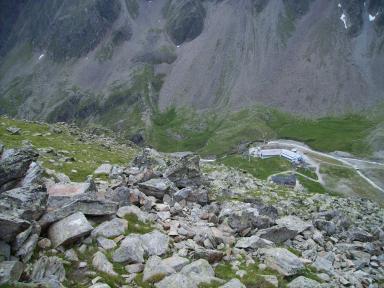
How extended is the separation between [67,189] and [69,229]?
661 centimetres

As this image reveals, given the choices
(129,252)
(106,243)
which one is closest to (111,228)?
(106,243)

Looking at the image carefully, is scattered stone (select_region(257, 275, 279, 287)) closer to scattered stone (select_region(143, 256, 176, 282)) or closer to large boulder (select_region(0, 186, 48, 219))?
scattered stone (select_region(143, 256, 176, 282))

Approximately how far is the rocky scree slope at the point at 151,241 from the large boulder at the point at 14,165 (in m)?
0.06

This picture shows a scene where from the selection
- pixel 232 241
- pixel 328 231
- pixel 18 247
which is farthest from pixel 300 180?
pixel 18 247

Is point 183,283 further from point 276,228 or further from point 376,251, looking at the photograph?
point 376,251

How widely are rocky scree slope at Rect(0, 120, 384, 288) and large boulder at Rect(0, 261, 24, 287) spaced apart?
43 mm

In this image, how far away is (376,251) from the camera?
3762 cm

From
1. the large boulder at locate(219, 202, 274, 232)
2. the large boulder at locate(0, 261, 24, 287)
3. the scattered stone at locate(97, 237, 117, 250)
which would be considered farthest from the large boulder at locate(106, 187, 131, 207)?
the large boulder at locate(0, 261, 24, 287)

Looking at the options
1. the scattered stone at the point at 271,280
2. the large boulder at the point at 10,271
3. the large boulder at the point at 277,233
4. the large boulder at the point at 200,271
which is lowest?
the large boulder at the point at 277,233

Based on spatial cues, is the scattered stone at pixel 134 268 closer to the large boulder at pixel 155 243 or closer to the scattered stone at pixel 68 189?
the large boulder at pixel 155 243

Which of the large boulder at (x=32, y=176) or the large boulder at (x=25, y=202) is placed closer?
the large boulder at (x=25, y=202)

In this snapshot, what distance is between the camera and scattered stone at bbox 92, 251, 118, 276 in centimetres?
2229

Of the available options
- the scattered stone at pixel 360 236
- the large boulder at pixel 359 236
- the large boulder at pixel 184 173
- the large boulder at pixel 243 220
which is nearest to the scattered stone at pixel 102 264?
the large boulder at pixel 243 220

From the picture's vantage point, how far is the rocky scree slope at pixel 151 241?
21578mm
